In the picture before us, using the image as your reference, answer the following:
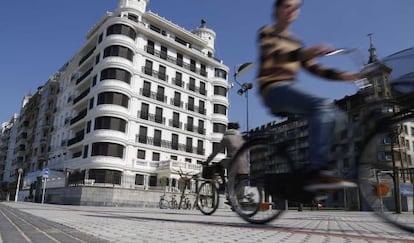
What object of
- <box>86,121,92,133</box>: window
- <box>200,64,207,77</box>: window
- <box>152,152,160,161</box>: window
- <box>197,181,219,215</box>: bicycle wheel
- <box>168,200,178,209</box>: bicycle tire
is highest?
<box>200,64,207,77</box>: window

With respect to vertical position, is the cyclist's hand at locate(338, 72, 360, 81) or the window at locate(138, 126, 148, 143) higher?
the window at locate(138, 126, 148, 143)

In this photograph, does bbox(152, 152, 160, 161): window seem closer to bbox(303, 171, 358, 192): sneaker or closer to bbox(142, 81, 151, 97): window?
bbox(142, 81, 151, 97): window

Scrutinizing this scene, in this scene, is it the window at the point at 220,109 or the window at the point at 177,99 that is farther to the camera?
the window at the point at 220,109

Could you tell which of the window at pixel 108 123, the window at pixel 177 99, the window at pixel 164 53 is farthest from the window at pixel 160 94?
the window at pixel 108 123

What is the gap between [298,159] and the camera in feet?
12.4

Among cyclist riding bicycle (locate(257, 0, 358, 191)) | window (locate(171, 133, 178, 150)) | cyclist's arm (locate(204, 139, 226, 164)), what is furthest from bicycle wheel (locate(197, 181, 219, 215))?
window (locate(171, 133, 178, 150))

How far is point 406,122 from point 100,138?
110 feet

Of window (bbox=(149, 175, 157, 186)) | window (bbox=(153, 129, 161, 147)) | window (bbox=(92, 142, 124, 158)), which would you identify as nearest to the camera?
window (bbox=(92, 142, 124, 158))

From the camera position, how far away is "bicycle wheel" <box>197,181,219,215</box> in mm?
7316

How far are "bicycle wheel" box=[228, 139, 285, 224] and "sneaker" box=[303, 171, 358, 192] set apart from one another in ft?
3.29

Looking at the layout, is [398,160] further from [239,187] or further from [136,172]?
[136,172]

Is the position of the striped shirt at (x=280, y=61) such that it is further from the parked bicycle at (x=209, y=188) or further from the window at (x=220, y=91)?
the window at (x=220, y=91)

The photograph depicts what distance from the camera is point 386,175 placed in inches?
140

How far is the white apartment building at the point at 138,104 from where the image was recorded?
1387 inches
